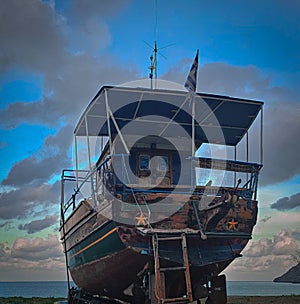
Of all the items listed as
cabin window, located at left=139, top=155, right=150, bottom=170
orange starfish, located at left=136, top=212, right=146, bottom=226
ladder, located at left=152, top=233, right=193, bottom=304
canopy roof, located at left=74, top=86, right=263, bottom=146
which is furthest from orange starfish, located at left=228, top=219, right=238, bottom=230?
cabin window, located at left=139, top=155, right=150, bottom=170

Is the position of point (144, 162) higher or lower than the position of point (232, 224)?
higher

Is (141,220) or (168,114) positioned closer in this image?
(141,220)

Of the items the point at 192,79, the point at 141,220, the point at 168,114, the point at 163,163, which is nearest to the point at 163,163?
the point at 163,163

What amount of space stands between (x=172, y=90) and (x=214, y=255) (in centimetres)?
425

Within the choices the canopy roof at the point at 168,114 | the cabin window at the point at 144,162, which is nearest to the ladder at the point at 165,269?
the canopy roof at the point at 168,114

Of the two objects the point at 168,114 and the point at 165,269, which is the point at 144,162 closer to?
the point at 168,114

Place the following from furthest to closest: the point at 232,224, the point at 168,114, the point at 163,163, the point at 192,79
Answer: the point at 163,163
the point at 168,114
the point at 192,79
the point at 232,224

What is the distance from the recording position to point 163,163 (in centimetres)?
1317

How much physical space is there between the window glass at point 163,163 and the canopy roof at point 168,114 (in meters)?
1.09

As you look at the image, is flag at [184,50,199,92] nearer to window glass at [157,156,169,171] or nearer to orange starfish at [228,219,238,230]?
window glass at [157,156,169,171]

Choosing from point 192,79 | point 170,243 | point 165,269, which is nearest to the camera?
point 165,269

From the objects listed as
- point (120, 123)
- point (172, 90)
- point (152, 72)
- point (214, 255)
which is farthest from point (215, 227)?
point (152, 72)

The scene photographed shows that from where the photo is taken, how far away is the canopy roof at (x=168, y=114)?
452 inches

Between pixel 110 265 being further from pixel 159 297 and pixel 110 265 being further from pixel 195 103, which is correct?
pixel 195 103
